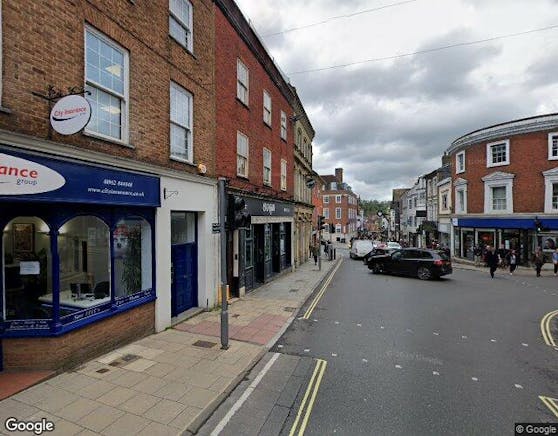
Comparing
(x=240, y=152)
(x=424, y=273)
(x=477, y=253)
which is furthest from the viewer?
(x=477, y=253)

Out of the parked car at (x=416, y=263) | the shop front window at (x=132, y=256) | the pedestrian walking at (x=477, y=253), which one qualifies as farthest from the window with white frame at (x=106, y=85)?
the pedestrian walking at (x=477, y=253)

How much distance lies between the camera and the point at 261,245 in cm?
1479

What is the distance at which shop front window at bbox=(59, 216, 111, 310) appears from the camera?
5656mm

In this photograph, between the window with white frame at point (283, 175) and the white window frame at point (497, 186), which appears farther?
the white window frame at point (497, 186)

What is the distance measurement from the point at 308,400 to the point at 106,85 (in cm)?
689

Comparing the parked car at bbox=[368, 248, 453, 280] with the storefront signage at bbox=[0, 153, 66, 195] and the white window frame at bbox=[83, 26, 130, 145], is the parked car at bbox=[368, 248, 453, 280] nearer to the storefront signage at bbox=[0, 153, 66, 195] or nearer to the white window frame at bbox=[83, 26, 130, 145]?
the white window frame at bbox=[83, 26, 130, 145]

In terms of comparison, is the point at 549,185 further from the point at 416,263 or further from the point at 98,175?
the point at 98,175

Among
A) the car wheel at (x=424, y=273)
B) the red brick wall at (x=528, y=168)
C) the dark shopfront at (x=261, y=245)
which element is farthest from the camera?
the red brick wall at (x=528, y=168)

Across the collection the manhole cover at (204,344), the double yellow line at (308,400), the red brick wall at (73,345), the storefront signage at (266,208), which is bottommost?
the double yellow line at (308,400)

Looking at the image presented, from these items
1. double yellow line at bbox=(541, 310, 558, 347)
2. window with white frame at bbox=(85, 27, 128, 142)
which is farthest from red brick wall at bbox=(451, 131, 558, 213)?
window with white frame at bbox=(85, 27, 128, 142)

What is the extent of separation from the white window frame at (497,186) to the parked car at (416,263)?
10277 mm

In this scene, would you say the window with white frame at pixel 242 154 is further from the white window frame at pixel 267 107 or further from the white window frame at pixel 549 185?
the white window frame at pixel 549 185

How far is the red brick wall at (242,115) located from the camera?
35.0ft

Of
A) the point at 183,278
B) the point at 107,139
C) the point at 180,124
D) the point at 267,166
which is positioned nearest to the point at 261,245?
the point at 267,166
